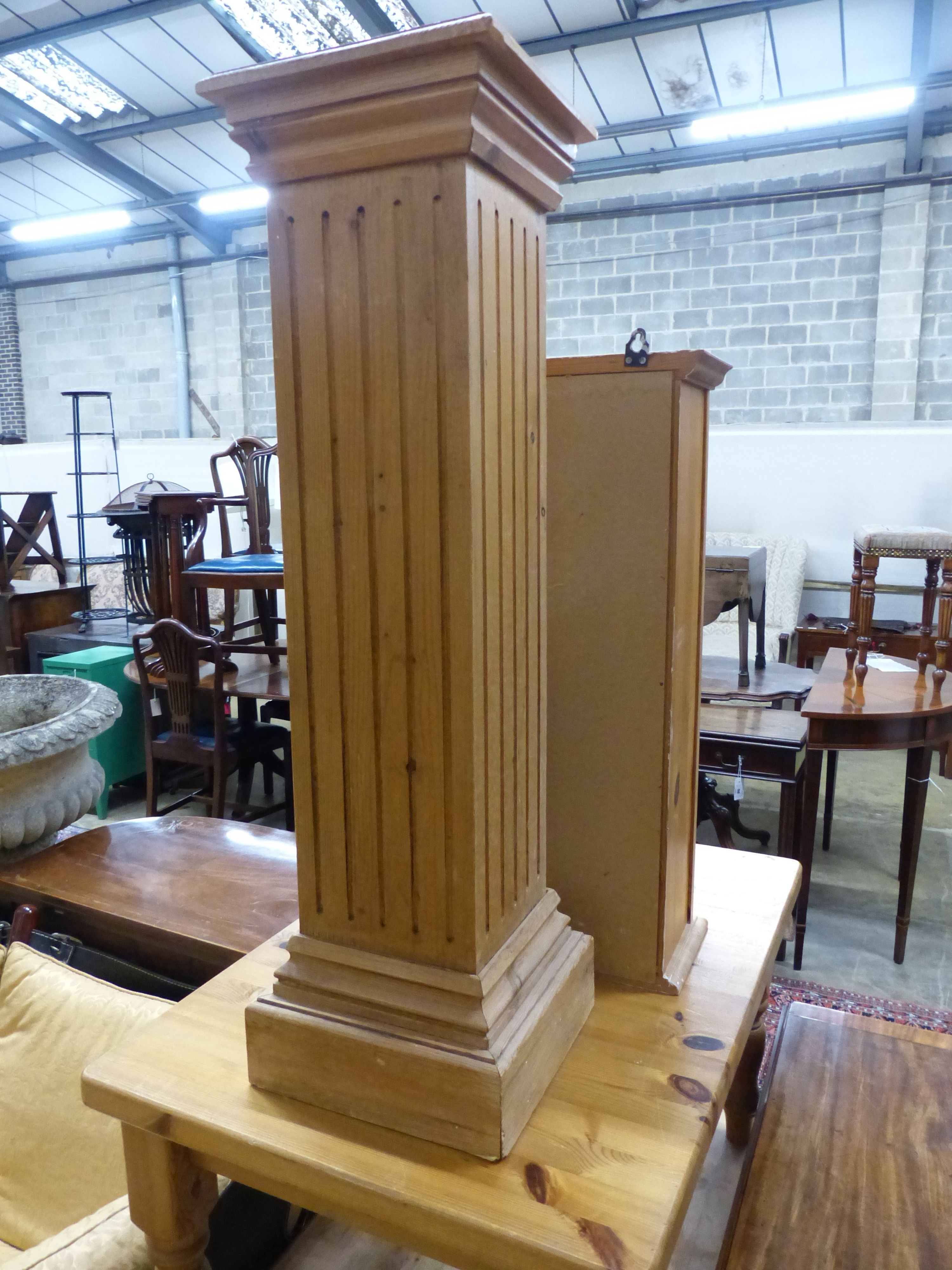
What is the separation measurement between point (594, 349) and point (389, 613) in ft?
19.3

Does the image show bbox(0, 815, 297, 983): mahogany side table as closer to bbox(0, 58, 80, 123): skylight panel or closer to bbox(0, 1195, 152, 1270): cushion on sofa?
bbox(0, 1195, 152, 1270): cushion on sofa

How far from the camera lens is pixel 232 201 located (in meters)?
6.84

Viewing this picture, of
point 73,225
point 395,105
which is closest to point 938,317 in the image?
point 395,105

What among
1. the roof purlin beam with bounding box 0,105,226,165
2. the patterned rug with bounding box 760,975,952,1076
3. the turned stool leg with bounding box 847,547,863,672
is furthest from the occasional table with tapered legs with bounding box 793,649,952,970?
the roof purlin beam with bounding box 0,105,226,165

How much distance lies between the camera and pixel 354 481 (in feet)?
2.11

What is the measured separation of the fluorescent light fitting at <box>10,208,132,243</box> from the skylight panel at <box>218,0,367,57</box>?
2615mm

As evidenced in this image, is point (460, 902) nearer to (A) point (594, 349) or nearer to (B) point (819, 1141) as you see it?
(B) point (819, 1141)

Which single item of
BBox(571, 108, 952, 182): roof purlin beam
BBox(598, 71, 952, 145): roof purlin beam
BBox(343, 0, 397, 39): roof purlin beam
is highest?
BBox(343, 0, 397, 39): roof purlin beam

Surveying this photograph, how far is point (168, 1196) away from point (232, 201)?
7.39 metres

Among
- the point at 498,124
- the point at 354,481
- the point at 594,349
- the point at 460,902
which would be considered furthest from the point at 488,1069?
the point at 594,349

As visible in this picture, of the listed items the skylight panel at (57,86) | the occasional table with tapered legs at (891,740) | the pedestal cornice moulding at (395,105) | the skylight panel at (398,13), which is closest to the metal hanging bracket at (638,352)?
the pedestal cornice moulding at (395,105)

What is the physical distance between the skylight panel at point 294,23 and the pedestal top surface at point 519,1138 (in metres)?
5.24

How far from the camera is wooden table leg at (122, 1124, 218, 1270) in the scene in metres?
0.73

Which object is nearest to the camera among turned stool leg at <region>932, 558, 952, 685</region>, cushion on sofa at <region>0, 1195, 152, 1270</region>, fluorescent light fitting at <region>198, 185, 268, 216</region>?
cushion on sofa at <region>0, 1195, 152, 1270</region>
